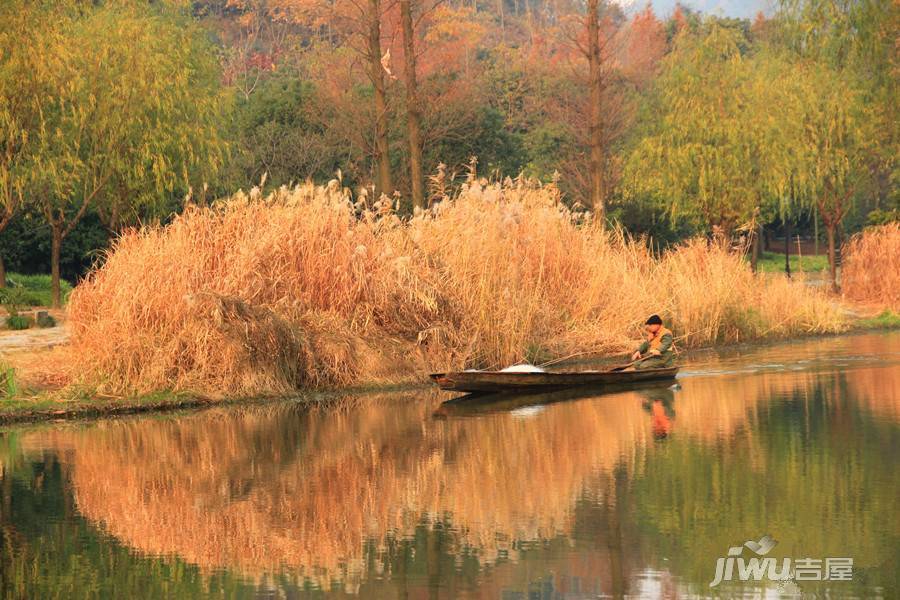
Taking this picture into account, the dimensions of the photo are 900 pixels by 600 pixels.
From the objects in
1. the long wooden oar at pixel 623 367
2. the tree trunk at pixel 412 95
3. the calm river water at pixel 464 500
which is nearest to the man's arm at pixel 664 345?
the long wooden oar at pixel 623 367

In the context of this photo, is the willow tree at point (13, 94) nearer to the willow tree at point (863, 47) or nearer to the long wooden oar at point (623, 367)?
the long wooden oar at point (623, 367)

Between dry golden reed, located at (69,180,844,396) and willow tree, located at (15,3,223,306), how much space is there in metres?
9.63

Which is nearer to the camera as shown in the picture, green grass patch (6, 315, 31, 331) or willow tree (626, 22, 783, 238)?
green grass patch (6, 315, 31, 331)

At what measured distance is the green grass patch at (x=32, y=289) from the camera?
34469 mm

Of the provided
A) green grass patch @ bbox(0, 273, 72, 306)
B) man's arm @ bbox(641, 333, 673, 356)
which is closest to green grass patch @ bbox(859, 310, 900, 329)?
man's arm @ bbox(641, 333, 673, 356)

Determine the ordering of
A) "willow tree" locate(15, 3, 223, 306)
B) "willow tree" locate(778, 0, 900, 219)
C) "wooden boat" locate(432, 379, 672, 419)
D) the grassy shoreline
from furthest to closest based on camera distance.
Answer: "willow tree" locate(778, 0, 900, 219) → "willow tree" locate(15, 3, 223, 306) → "wooden boat" locate(432, 379, 672, 419) → the grassy shoreline

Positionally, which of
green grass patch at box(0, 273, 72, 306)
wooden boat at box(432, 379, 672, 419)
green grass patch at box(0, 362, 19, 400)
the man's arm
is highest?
green grass patch at box(0, 273, 72, 306)

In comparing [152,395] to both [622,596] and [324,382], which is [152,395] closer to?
[324,382]

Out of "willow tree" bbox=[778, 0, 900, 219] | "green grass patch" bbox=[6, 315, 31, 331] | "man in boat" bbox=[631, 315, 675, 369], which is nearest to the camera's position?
"man in boat" bbox=[631, 315, 675, 369]

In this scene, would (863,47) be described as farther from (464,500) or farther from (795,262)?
(464,500)

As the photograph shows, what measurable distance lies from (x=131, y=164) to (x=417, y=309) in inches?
580

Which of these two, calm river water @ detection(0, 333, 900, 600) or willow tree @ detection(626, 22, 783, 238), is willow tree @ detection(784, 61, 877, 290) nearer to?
willow tree @ detection(626, 22, 783, 238)

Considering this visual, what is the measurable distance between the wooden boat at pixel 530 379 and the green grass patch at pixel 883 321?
528 inches

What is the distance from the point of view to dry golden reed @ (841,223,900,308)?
123 feet
